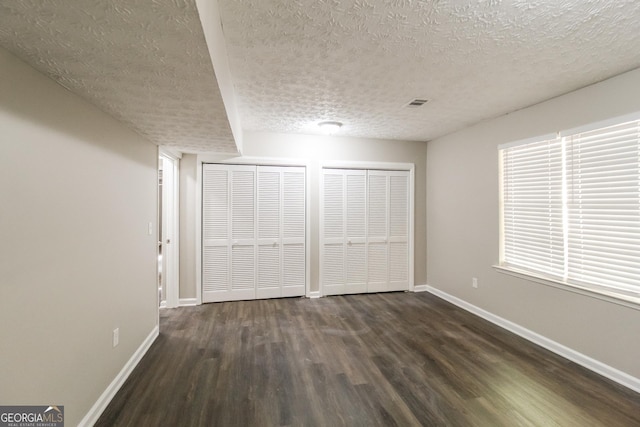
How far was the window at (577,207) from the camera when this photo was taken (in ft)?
7.02

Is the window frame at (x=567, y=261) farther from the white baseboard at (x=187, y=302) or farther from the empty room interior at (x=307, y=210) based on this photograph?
the white baseboard at (x=187, y=302)

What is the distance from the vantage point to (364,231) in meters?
4.30

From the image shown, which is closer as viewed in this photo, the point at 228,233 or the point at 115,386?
the point at 115,386

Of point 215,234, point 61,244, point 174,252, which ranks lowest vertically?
point 174,252

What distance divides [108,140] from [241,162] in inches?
77.6

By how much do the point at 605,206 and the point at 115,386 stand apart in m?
4.12

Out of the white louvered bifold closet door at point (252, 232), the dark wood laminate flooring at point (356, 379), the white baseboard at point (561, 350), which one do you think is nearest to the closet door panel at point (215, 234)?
the white louvered bifold closet door at point (252, 232)

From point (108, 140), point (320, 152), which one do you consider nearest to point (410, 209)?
point (320, 152)

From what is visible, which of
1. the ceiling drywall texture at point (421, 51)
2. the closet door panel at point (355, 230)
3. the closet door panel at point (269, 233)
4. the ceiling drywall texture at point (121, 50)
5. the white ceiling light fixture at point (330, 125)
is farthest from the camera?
the closet door panel at point (355, 230)

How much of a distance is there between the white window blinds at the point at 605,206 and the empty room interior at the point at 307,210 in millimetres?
17

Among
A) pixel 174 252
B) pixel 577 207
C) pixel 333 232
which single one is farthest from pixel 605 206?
pixel 174 252

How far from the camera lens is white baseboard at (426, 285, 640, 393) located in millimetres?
2105

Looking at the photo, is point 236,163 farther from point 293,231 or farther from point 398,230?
point 398,230

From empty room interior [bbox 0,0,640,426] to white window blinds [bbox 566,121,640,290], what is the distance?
0.06ft
